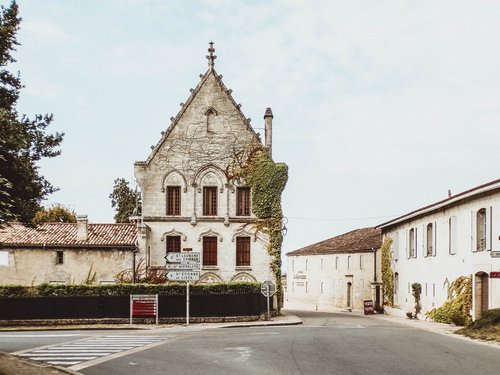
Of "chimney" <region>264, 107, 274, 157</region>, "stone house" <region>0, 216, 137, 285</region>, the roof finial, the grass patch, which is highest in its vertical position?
the roof finial

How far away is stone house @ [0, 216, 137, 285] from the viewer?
42875 millimetres

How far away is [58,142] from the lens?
20.2 meters

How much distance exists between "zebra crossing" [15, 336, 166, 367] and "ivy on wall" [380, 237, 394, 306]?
29171 mm

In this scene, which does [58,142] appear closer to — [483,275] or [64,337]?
[64,337]

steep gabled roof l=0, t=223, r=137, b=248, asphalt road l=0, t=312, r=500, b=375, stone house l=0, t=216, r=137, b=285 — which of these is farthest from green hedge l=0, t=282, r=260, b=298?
asphalt road l=0, t=312, r=500, b=375

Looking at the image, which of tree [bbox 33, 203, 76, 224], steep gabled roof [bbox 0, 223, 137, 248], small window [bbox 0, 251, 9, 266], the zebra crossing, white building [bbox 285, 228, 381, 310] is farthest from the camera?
tree [bbox 33, 203, 76, 224]

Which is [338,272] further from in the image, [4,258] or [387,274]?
[4,258]

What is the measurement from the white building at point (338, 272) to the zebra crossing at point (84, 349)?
117ft

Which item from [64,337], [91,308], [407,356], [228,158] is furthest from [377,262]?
[407,356]

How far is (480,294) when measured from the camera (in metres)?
32.4

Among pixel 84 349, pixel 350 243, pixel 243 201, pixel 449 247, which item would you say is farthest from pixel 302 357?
pixel 350 243

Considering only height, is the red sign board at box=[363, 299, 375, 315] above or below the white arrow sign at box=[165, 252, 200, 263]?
below

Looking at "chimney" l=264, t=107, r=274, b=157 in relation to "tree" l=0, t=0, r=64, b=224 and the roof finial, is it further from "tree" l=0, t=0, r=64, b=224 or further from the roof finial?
"tree" l=0, t=0, r=64, b=224

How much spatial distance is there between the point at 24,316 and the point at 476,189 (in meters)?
22.5
